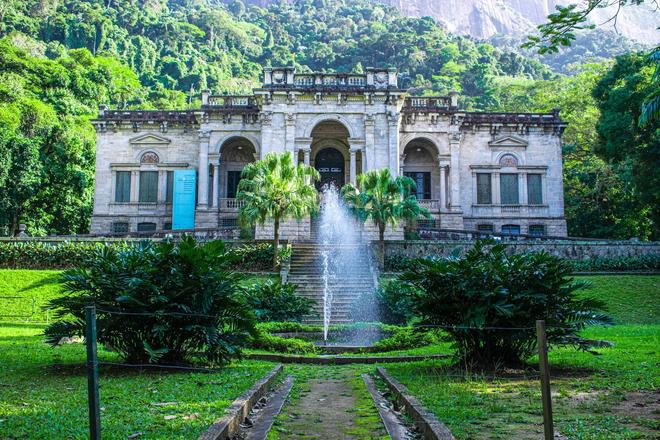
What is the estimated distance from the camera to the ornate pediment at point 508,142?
36281mm

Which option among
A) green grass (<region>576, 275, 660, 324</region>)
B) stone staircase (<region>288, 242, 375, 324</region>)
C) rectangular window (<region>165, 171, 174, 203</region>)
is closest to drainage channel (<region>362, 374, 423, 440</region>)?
stone staircase (<region>288, 242, 375, 324</region>)

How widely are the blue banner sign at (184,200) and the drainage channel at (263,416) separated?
86.1ft

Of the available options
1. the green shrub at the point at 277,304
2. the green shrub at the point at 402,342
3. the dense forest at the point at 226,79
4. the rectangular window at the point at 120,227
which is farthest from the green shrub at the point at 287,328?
the rectangular window at the point at 120,227

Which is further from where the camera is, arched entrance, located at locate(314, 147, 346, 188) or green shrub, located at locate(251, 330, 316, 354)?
arched entrance, located at locate(314, 147, 346, 188)

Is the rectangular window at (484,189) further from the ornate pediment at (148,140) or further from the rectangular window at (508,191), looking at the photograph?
the ornate pediment at (148,140)

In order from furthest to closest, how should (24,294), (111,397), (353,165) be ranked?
1. (353,165)
2. (24,294)
3. (111,397)

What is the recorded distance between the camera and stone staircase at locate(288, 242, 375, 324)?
2056cm

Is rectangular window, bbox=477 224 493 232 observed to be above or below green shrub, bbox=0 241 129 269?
above

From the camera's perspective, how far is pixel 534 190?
36.2 metres

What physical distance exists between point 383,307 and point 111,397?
1285 cm

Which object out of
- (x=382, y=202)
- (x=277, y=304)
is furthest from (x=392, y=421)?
(x=382, y=202)

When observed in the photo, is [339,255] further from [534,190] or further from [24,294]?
[534,190]

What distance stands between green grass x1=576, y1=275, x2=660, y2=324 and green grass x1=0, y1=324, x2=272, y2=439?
1522 centimetres

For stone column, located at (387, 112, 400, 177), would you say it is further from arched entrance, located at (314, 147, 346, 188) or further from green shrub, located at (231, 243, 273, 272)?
green shrub, located at (231, 243, 273, 272)
